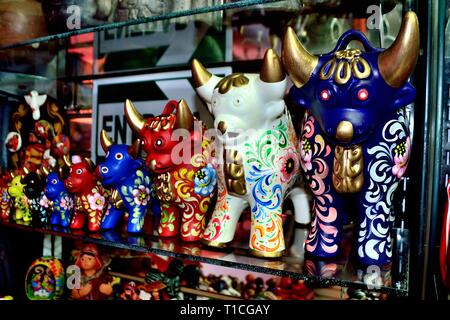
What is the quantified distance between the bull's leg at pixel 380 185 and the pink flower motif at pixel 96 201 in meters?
0.62

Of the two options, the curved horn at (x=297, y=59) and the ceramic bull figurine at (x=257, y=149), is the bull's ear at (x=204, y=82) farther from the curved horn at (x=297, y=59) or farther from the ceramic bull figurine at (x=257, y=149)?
the curved horn at (x=297, y=59)

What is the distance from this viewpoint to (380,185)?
0.68 meters

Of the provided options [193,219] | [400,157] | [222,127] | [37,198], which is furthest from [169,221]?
[400,157]

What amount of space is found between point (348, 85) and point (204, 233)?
422mm

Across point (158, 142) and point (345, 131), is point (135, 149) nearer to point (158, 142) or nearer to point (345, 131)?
point (158, 142)

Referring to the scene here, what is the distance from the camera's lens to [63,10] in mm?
1021

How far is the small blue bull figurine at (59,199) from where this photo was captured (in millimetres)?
1028

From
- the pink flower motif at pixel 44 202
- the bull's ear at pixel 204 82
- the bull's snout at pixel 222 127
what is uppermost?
the bull's ear at pixel 204 82

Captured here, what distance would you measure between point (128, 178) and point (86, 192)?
0.13 m

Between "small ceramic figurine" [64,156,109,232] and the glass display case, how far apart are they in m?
0.05

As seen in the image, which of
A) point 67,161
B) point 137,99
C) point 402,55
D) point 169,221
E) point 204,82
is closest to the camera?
point 402,55

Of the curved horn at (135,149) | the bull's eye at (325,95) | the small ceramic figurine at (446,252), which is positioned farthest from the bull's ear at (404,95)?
the curved horn at (135,149)

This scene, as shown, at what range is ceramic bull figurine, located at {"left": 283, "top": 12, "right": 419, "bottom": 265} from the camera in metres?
0.62
